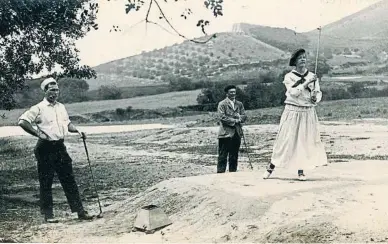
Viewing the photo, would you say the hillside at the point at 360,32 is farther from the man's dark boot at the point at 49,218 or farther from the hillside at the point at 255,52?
the man's dark boot at the point at 49,218

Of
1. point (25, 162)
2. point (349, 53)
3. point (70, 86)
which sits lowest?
point (25, 162)

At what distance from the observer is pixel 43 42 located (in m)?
8.41

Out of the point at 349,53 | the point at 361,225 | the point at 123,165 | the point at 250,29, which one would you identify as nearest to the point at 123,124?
the point at 123,165

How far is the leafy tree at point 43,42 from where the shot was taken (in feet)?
26.3

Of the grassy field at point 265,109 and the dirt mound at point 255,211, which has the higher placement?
the grassy field at point 265,109

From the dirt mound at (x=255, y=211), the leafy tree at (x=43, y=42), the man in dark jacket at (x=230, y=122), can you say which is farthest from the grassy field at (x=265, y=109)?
the dirt mound at (x=255, y=211)

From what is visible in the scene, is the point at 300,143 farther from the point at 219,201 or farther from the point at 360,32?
the point at 360,32

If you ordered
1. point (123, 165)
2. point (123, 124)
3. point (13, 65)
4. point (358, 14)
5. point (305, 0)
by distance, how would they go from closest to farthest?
point (305, 0), point (13, 65), point (358, 14), point (123, 165), point (123, 124)

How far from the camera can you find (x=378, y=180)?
618 centimetres

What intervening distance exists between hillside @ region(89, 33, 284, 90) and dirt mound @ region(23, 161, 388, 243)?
3.69 meters

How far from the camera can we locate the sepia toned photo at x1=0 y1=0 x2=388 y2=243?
213 inches

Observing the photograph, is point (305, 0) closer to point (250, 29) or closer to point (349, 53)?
point (250, 29)

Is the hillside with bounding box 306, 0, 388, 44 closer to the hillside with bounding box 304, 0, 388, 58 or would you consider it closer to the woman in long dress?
the hillside with bounding box 304, 0, 388, 58

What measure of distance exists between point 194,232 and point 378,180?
2253 millimetres
